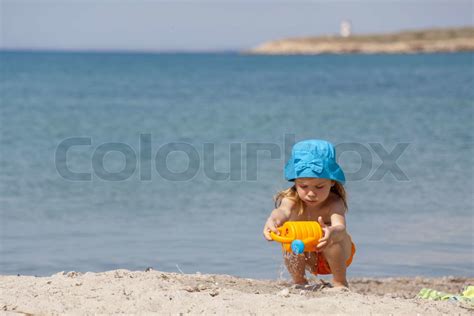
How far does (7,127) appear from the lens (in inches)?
722

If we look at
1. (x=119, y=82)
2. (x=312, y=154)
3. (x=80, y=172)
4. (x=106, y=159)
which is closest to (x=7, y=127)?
(x=106, y=159)

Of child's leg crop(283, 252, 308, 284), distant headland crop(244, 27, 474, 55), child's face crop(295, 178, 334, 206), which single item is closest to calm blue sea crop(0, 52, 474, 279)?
child's leg crop(283, 252, 308, 284)

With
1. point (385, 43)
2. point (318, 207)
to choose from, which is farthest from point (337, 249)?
point (385, 43)

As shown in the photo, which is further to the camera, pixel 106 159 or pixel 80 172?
pixel 106 159

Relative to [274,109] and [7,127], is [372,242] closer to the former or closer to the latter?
[7,127]

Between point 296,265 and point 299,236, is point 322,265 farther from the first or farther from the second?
point 299,236

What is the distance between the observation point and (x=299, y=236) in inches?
→ 186

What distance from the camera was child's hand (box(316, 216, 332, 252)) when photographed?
189 inches

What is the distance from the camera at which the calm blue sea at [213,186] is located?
290 inches

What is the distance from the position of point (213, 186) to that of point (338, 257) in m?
5.73

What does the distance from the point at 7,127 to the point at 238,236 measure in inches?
455

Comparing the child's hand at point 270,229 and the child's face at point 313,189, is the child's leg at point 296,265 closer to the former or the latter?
the child's hand at point 270,229

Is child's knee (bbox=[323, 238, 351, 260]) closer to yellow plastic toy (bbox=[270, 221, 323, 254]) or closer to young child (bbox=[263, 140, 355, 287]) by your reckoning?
young child (bbox=[263, 140, 355, 287])

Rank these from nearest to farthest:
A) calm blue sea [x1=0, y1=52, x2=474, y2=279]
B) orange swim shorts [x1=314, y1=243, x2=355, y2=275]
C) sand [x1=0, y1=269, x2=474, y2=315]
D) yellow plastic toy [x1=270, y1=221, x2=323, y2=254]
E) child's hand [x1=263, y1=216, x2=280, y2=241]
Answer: sand [x1=0, y1=269, x2=474, y2=315]
yellow plastic toy [x1=270, y1=221, x2=323, y2=254]
child's hand [x1=263, y1=216, x2=280, y2=241]
orange swim shorts [x1=314, y1=243, x2=355, y2=275]
calm blue sea [x1=0, y1=52, x2=474, y2=279]
